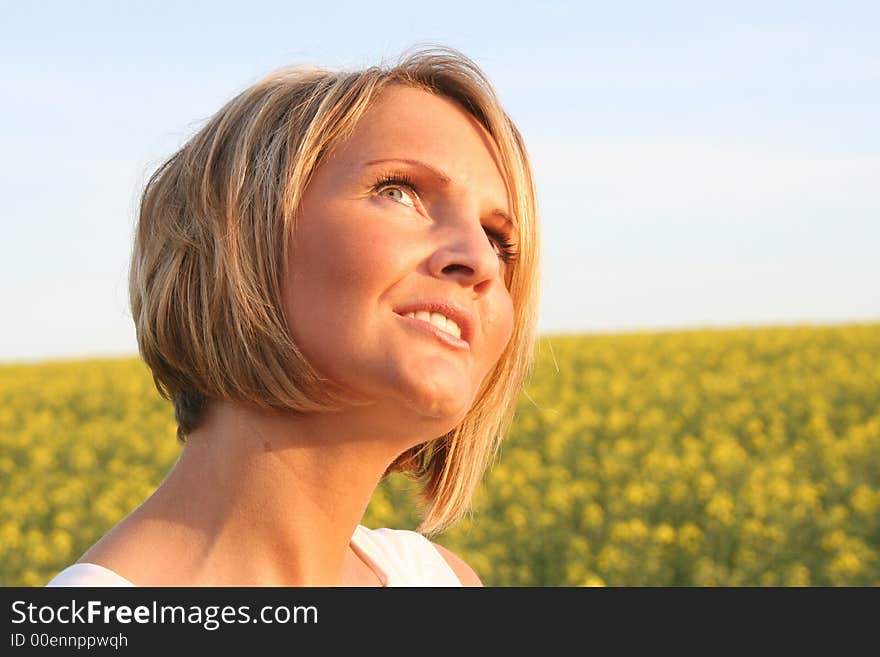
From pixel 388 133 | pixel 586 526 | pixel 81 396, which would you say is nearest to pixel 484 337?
pixel 388 133

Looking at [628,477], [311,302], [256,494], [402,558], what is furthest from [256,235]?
[628,477]

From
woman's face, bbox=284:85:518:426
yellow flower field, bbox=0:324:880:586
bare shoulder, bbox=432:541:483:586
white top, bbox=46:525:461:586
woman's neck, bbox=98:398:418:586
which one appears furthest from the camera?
yellow flower field, bbox=0:324:880:586

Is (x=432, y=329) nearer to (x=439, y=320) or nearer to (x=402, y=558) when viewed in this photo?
(x=439, y=320)

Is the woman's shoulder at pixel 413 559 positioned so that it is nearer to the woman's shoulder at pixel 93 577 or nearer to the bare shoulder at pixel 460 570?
the bare shoulder at pixel 460 570

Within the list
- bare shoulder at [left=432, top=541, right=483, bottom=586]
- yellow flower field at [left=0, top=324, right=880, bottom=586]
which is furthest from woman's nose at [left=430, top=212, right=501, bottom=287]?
yellow flower field at [left=0, top=324, right=880, bottom=586]

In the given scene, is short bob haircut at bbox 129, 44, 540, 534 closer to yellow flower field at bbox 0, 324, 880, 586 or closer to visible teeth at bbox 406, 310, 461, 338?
visible teeth at bbox 406, 310, 461, 338

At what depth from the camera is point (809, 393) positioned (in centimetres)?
1095

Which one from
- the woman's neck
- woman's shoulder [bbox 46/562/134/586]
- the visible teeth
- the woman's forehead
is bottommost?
woman's shoulder [bbox 46/562/134/586]

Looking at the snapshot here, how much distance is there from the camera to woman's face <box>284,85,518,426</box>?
5.26ft

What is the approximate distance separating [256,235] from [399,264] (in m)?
0.23

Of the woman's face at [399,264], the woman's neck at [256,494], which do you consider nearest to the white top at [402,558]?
the woman's neck at [256,494]

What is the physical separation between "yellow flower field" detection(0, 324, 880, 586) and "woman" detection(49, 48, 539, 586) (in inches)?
148
